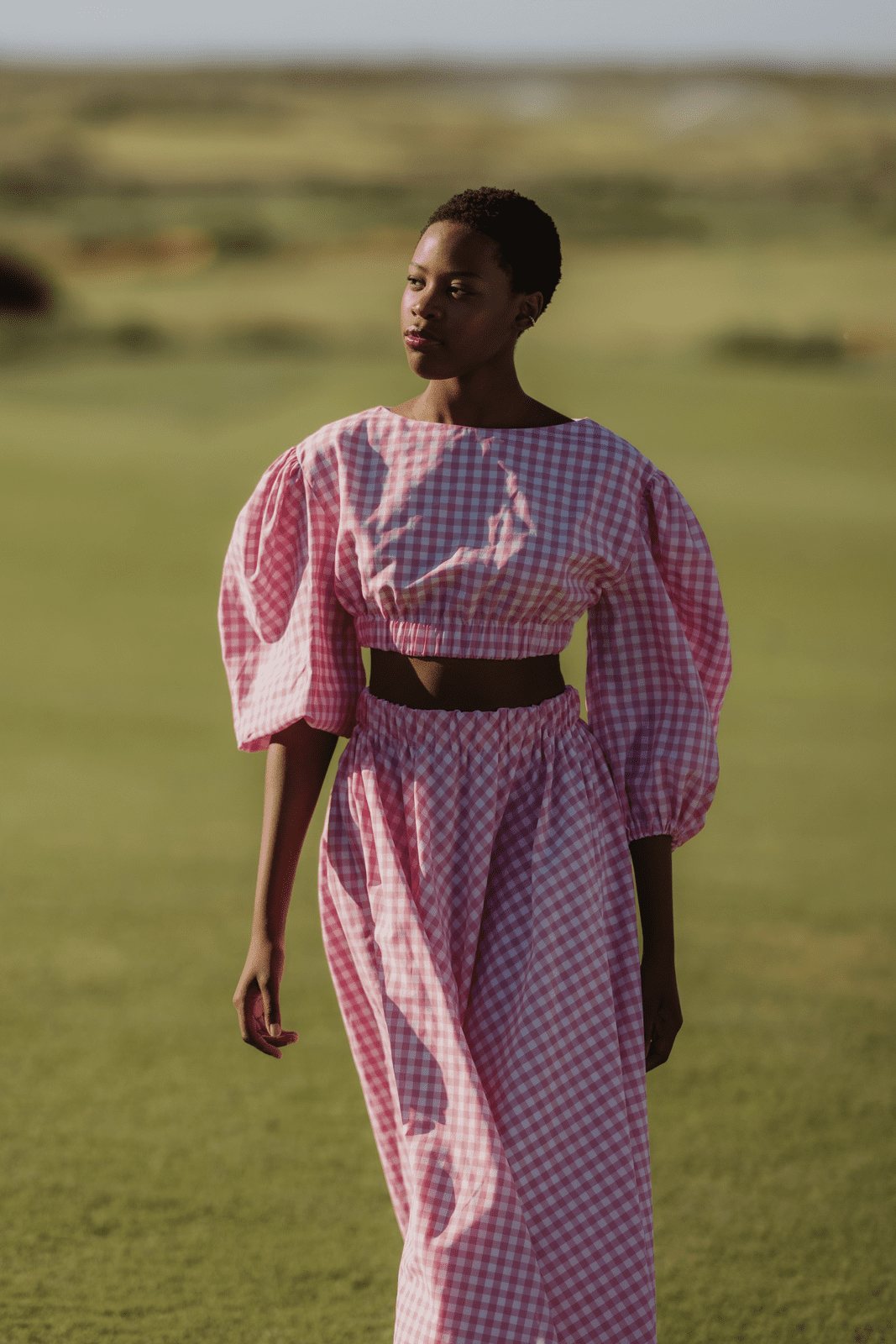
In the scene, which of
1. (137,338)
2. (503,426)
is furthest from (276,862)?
(137,338)

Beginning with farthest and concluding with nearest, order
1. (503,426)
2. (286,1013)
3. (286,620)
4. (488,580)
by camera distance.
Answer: (286,1013) → (286,620) → (503,426) → (488,580)

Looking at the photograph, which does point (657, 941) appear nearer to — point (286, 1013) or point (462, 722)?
point (462, 722)

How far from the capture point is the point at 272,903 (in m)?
2.09

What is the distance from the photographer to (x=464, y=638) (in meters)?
1.96

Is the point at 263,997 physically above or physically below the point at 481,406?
below

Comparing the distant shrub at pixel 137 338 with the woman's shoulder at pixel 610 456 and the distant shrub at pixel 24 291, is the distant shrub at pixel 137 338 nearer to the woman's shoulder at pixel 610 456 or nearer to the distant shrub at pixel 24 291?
the distant shrub at pixel 24 291

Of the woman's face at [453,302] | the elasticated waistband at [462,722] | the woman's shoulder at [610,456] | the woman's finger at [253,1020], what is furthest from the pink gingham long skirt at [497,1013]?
the woman's face at [453,302]

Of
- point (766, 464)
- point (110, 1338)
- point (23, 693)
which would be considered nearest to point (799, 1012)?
point (110, 1338)

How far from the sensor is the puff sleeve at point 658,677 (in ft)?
6.66

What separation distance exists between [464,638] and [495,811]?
213mm

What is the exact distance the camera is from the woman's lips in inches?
77.0

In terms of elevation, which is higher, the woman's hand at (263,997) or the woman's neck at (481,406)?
the woman's neck at (481,406)

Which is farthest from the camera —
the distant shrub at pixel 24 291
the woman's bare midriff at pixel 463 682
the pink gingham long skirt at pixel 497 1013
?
the distant shrub at pixel 24 291

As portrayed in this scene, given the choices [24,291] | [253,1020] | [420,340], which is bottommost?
[253,1020]
